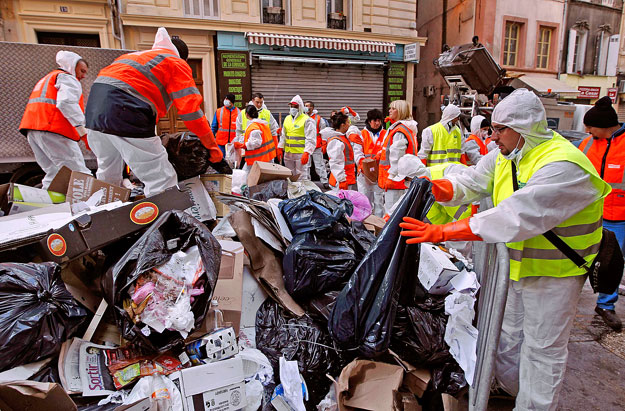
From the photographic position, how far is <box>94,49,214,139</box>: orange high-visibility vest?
2949 mm

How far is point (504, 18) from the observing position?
1576 centimetres

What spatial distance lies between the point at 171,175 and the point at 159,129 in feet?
26.3

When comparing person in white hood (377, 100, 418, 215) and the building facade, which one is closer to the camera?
person in white hood (377, 100, 418, 215)

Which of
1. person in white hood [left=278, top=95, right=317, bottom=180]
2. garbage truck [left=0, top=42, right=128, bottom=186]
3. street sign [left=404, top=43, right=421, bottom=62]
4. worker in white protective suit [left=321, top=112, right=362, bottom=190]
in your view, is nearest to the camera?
garbage truck [left=0, top=42, right=128, bottom=186]

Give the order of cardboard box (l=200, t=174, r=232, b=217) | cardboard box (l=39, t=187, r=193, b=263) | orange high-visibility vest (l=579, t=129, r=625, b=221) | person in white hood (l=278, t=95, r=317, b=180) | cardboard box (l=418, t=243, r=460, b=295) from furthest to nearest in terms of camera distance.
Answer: person in white hood (l=278, t=95, r=317, b=180) < cardboard box (l=200, t=174, r=232, b=217) < orange high-visibility vest (l=579, t=129, r=625, b=221) < cardboard box (l=418, t=243, r=460, b=295) < cardboard box (l=39, t=187, r=193, b=263)

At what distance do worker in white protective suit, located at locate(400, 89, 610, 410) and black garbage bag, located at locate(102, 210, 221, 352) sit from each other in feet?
3.57

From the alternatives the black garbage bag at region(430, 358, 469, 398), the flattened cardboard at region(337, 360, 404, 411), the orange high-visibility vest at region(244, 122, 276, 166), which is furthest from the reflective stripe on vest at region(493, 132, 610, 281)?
the orange high-visibility vest at region(244, 122, 276, 166)

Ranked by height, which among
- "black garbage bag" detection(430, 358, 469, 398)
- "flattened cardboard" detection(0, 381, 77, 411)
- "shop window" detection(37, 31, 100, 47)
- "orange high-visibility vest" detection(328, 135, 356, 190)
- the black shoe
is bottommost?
the black shoe

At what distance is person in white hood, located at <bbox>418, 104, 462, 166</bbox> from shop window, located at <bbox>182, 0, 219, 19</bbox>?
8.73 metres

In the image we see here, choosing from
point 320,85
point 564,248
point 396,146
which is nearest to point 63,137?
point 396,146

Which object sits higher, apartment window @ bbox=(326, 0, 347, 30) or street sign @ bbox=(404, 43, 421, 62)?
apartment window @ bbox=(326, 0, 347, 30)

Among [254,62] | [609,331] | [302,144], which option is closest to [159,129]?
[254,62]

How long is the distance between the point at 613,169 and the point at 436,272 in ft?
7.76

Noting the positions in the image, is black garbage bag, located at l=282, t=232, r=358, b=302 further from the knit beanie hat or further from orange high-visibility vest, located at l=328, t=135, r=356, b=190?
orange high-visibility vest, located at l=328, t=135, r=356, b=190
